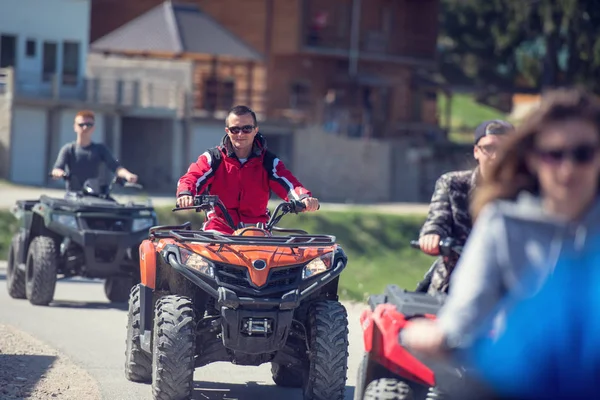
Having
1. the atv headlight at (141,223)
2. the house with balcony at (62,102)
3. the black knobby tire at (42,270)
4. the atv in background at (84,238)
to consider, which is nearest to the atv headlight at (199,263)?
the atv in background at (84,238)

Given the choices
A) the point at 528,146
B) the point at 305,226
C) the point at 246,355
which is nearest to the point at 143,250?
the point at 246,355

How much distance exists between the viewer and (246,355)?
8.21m

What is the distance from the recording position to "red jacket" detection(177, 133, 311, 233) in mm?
8984

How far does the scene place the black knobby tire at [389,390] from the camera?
5598 mm

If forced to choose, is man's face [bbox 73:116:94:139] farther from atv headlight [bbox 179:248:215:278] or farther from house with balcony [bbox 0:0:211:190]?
house with balcony [bbox 0:0:211:190]

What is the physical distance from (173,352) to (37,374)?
6.59 feet

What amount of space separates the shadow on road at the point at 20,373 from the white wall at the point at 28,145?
33509mm

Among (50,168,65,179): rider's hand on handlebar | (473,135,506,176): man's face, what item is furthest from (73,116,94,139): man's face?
(473,135,506,176): man's face

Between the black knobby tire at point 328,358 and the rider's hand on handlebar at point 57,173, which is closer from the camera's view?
the black knobby tire at point 328,358

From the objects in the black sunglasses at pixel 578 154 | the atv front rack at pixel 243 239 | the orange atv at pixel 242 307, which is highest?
the black sunglasses at pixel 578 154

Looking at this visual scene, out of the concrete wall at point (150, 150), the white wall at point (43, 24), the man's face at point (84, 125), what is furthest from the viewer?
the white wall at point (43, 24)

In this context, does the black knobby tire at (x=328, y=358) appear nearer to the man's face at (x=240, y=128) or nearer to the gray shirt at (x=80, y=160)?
the man's face at (x=240, y=128)

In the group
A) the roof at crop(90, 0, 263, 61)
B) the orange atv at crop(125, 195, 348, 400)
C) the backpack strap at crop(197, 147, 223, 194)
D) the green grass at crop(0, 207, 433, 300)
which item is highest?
the roof at crop(90, 0, 263, 61)

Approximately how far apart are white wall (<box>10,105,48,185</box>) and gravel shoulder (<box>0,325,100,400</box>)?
32.7 metres
